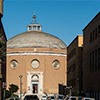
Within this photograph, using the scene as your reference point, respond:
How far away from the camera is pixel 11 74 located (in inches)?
4747

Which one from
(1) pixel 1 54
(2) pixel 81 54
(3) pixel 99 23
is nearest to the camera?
(1) pixel 1 54

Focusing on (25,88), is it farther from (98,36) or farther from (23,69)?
(98,36)

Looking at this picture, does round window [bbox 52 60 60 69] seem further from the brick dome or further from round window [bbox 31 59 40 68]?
round window [bbox 31 59 40 68]

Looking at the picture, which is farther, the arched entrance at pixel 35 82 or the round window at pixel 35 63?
the arched entrance at pixel 35 82

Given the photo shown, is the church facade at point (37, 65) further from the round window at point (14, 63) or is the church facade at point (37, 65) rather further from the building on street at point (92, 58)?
the building on street at point (92, 58)

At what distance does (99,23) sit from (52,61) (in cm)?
6237

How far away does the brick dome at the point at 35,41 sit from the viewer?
12200 centimetres

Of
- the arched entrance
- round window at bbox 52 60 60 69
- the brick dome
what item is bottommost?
the arched entrance

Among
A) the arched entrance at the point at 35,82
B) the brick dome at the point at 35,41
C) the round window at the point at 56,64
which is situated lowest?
the arched entrance at the point at 35,82

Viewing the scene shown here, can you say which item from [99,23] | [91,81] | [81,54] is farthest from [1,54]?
[81,54]

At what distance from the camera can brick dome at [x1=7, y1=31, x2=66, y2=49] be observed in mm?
122000

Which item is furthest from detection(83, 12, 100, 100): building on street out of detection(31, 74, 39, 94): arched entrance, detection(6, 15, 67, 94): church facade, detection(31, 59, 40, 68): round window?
detection(31, 74, 39, 94): arched entrance

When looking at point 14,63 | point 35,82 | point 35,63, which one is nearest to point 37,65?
point 35,63

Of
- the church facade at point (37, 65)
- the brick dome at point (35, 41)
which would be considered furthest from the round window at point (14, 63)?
the brick dome at point (35, 41)
